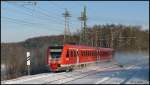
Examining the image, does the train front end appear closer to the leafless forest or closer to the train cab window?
the train cab window

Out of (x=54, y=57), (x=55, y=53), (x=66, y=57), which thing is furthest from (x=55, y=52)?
(x=66, y=57)

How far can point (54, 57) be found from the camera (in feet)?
134

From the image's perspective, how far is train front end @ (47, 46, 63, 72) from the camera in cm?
4016

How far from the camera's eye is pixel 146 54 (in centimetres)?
4288

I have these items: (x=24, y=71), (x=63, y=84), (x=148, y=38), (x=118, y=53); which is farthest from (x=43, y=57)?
(x=63, y=84)

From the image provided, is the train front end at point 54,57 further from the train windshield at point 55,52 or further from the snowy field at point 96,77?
the snowy field at point 96,77

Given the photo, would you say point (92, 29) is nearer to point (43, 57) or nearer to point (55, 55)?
point (43, 57)

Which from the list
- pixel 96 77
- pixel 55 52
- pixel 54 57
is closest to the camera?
pixel 96 77

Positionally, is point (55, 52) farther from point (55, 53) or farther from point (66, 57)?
point (66, 57)

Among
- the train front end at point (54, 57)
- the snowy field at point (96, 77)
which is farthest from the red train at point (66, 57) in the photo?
the snowy field at point (96, 77)

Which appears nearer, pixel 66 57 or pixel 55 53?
pixel 55 53

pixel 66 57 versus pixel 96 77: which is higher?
pixel 66 57

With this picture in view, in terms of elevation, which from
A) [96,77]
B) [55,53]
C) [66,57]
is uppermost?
[55,53]

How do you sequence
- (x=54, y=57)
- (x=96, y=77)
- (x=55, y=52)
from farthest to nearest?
1. (x=54, y=57)
2. (x=55, y=52)
3. (x=96, y=77)
